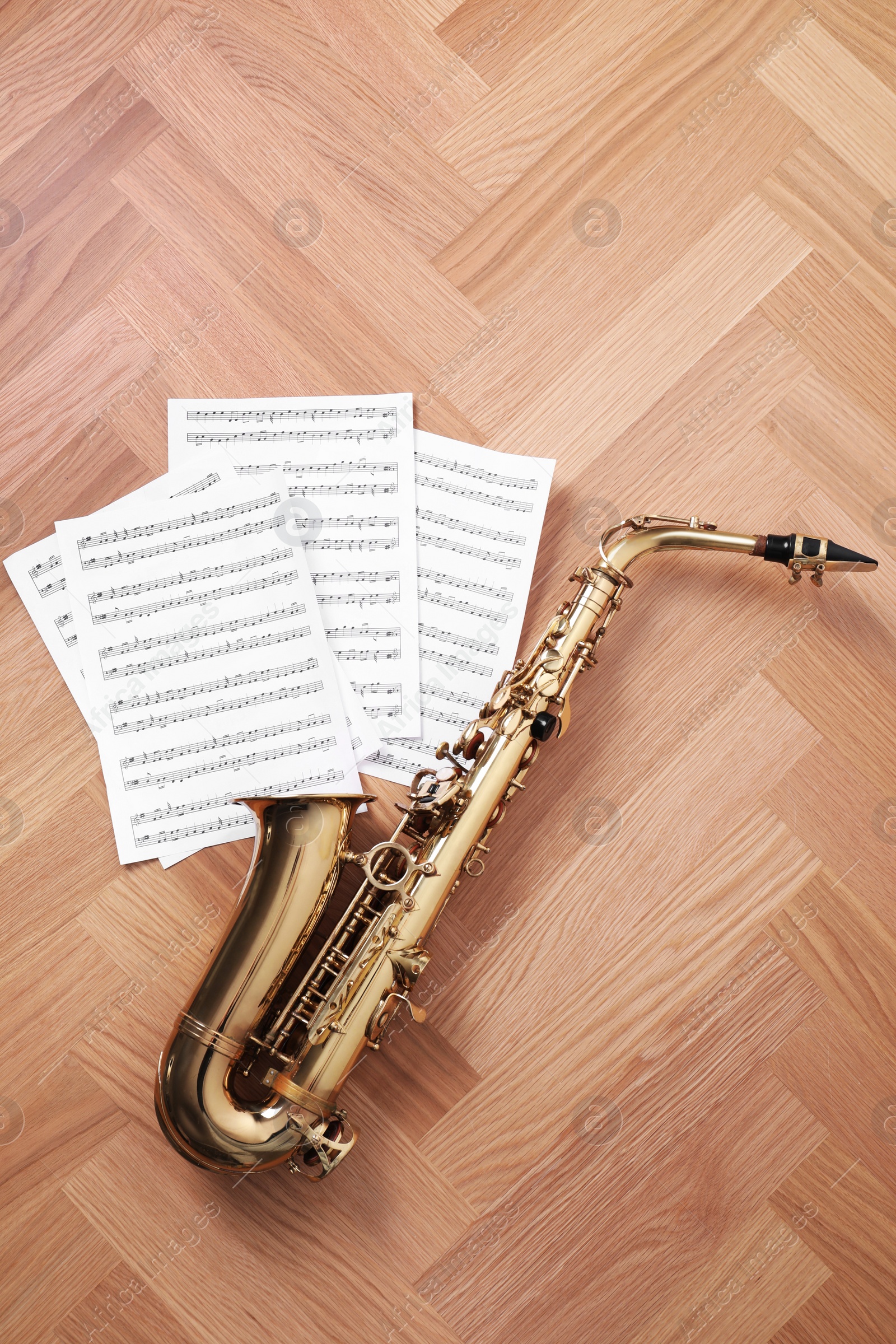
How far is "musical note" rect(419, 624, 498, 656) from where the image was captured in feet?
6.08

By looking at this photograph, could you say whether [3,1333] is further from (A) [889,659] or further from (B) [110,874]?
(A) [889,659]

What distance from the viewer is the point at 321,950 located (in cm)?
172

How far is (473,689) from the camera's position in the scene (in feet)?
6.05

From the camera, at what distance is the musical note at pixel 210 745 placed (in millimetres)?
1816

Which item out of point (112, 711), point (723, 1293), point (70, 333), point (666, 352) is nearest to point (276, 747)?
Answer: point (112, 711)

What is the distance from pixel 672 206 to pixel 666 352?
324 mm

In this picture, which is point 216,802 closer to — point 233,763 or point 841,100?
point 233,763

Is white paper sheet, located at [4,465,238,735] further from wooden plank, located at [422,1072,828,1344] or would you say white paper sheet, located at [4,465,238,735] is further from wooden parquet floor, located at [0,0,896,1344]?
wooden plank, located at [422,1072,828,1344]

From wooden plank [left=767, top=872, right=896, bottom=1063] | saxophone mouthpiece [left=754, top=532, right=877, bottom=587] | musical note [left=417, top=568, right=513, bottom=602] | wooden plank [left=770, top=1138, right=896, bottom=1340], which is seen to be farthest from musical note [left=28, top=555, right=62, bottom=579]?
wooden plank [left=770, top=1138, right=896, bottom=1340]

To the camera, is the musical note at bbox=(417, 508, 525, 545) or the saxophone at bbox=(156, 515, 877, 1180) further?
the musical note at bbox=(417, 508, 525, 545)

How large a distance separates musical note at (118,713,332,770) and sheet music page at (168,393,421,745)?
18 cm

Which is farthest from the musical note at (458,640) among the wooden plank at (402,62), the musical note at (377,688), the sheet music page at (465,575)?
the wooden plank at (402,62)

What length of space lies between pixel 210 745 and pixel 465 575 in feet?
2.10

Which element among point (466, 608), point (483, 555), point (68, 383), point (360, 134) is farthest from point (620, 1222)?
point (360, 134)
